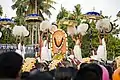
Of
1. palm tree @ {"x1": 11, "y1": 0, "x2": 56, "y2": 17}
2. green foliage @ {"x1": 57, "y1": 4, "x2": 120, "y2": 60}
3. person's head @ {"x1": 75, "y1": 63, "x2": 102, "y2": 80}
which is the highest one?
palm tree @ {"x1": 11, "y1": 0, "x2": 56, "y2": 17}

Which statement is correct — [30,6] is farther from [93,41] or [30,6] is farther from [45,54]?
[45,54]

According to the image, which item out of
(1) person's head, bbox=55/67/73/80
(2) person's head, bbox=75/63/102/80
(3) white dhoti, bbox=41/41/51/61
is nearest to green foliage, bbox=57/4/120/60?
(3) white dhoti, bbox=41/41/51/61

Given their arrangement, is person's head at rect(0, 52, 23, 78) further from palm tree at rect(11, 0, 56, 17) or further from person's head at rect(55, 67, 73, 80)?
palm tree at rect(11, 0, 56, 17)

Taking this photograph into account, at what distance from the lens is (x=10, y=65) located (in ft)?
8.45

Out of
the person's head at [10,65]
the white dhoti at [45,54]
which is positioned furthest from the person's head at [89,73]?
the white dhoti at [45,54]

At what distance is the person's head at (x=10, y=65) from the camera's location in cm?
258

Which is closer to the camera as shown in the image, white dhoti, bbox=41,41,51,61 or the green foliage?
white dhoti, bbox=41,41,51,61

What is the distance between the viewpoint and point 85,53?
2778cm

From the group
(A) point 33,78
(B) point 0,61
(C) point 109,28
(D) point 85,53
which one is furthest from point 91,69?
(D) point 85,53

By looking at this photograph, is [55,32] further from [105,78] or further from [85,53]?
[85,53]

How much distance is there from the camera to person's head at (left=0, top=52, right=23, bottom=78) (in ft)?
8.46

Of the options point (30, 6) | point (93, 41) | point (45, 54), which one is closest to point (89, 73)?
point (45, 54)

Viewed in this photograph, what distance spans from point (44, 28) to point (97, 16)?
2463 mm

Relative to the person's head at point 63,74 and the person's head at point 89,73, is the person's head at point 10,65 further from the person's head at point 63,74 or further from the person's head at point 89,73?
the person's head at point 63,74
